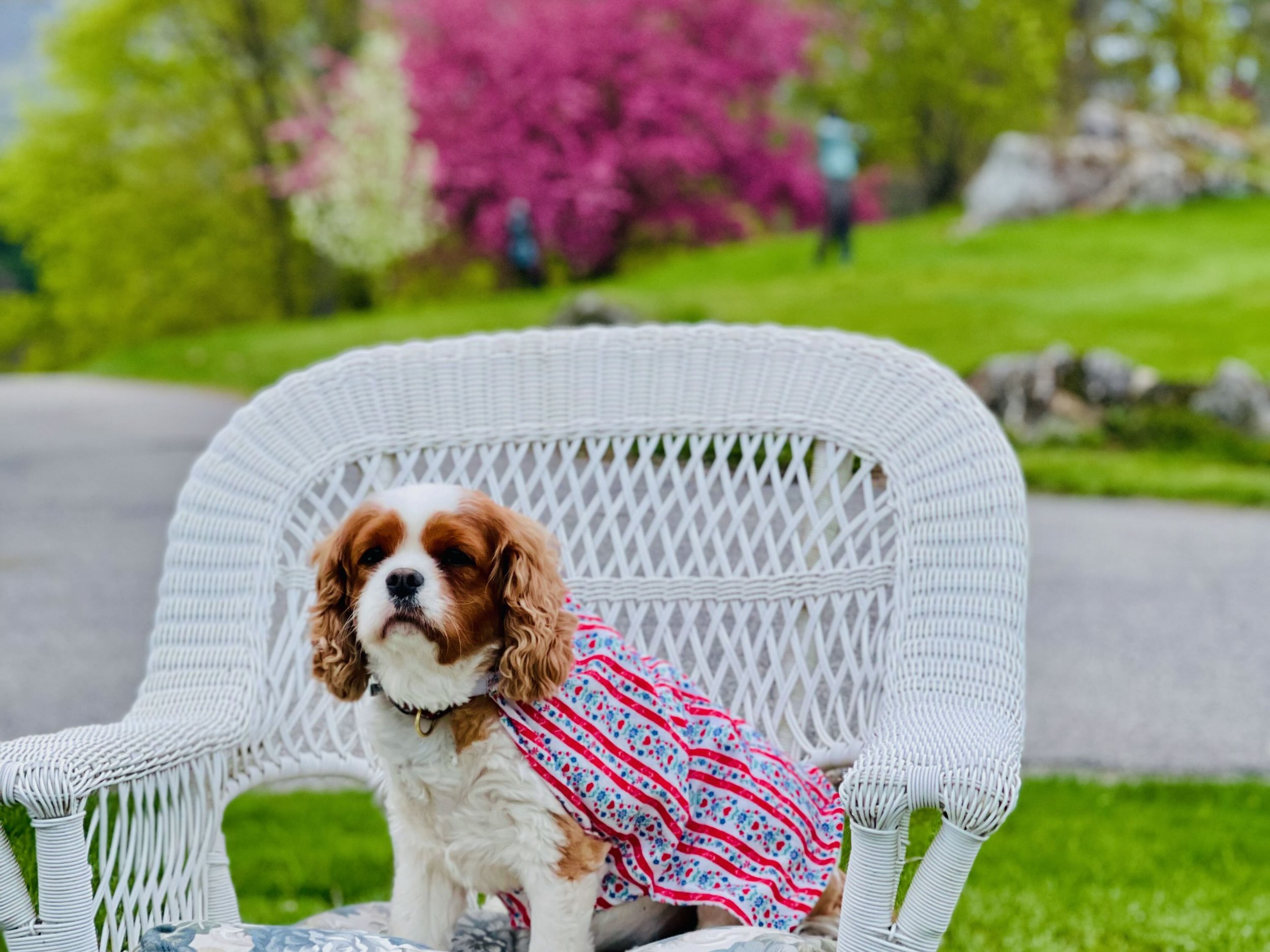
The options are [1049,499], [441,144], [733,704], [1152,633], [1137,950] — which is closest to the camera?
[733,704]

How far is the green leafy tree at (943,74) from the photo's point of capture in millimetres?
14359

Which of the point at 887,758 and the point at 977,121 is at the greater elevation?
the point at 977,121

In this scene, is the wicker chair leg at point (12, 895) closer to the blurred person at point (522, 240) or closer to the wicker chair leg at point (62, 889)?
the wicker chair leg at point (62, 889)

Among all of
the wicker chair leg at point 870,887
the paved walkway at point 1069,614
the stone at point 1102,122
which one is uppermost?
the stone at point 1102,122

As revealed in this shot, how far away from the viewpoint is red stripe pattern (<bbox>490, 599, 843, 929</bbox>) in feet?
6.48

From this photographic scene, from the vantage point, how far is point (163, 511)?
28.5 ft

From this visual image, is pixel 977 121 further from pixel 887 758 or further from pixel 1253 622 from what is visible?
pixel 887 758

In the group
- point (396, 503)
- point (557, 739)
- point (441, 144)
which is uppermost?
point (441, 144)

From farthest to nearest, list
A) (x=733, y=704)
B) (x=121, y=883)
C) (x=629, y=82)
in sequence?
(x=629, y=82)
(x=733, y=704)
(x=121, y=883)

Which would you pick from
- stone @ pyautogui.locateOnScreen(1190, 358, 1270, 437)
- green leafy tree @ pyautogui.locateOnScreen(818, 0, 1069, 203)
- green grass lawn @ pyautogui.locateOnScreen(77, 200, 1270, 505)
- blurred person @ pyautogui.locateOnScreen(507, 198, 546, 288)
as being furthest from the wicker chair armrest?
green leafy tree @ pyautogui.locateOnScreen(818, 0, 1069, 203)

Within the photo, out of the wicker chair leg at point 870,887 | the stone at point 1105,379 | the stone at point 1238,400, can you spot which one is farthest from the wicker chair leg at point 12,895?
the stone at point 1238,400

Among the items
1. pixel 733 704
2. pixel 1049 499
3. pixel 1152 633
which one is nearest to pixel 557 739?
pixel 733 704

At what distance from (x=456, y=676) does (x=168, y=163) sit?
20.2 metres

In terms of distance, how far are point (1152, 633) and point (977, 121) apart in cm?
996
